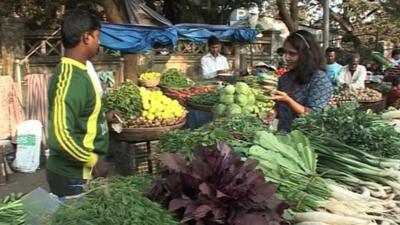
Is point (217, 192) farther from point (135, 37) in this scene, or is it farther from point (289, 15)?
point (289, 15)

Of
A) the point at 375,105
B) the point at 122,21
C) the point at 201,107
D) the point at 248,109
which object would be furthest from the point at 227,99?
the point at 122,21

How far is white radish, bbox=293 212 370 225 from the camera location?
6.20 ft

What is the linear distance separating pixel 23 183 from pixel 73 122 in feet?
13.7

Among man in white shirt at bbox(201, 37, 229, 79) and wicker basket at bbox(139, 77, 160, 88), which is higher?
man in white shirt at bbox(201, 37, 229, 79)

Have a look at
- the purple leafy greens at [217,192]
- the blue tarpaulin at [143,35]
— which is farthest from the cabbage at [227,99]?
the blue tarpaulin at [143,35]

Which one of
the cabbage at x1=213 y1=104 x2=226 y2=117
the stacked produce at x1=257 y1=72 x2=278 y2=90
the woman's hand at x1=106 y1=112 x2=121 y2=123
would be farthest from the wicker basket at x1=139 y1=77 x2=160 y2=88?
the woman's hand at x1=106 y1=112 x2=121 y2=123

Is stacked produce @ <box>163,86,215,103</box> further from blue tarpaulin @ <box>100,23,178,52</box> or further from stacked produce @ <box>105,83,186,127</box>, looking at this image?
blue tarpaulin @ <box>100,23,178,52</box>

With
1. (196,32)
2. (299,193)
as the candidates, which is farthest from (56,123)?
(196,32)

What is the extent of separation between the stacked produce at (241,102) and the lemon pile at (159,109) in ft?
1.36

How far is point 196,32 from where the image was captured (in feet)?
38.9

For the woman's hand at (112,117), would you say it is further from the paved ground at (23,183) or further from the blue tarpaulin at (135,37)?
the blue tarpaulin at (135,37)

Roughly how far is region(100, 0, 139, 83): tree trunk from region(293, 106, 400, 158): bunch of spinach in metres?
8.70

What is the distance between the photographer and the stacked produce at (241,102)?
4973 mm

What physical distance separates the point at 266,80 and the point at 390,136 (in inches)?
154
